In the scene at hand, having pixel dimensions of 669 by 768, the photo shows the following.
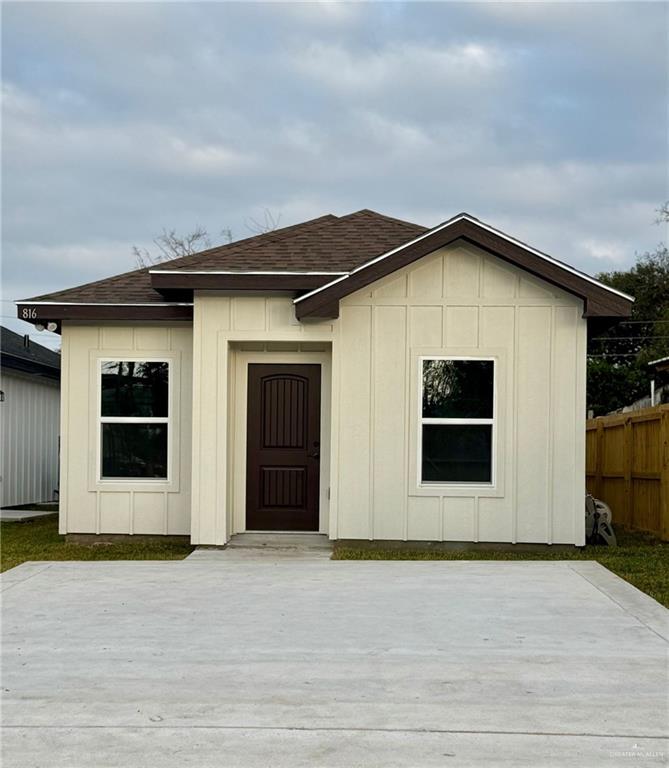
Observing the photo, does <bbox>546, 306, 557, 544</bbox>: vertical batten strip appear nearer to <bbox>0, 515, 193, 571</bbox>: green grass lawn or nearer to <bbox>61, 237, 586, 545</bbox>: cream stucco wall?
<bbox>61, 237, 586, 545</bbox>: cream stucco wall

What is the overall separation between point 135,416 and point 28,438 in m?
8.59

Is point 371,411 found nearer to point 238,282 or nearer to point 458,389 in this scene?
point 458,389

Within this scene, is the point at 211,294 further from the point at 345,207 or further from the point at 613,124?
the point at 345,207

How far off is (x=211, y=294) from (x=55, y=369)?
1028 centimetres

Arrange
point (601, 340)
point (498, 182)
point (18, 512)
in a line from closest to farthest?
point (18, 512)
point (498, 182)
point (601, 340)

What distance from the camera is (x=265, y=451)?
13.4m

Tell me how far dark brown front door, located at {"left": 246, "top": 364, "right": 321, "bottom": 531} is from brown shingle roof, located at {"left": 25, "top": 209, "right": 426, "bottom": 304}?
4.48ft

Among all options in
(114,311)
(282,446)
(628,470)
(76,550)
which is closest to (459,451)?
(282,446)

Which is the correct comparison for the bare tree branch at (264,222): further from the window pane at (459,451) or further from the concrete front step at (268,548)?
the window pane at (459,451)

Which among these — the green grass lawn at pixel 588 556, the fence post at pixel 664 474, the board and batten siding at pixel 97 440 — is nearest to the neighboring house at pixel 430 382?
the green grass lawn at pixel 588 556

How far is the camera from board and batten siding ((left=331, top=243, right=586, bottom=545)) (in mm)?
12500

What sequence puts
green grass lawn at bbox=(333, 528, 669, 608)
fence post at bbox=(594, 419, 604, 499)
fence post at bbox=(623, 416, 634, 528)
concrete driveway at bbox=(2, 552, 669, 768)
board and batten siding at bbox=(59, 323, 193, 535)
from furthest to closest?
fence post at bbox=(594, 419, 604, 499) < fence post at bbox=(623, 416, 634, 528) < board and batten siding at bbox=(59, 323, 193, 535) < green grass lawn at bbox=(333, 528, 669, 608) < concrete driveway at bbox=(2, 552, 669, 768)

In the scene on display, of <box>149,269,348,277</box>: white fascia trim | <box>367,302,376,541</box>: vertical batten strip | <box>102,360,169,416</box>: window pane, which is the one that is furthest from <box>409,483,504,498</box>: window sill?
<box>102,360,169,416</box>: window pane

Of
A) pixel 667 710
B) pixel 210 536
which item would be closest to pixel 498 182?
pixel 210 536
